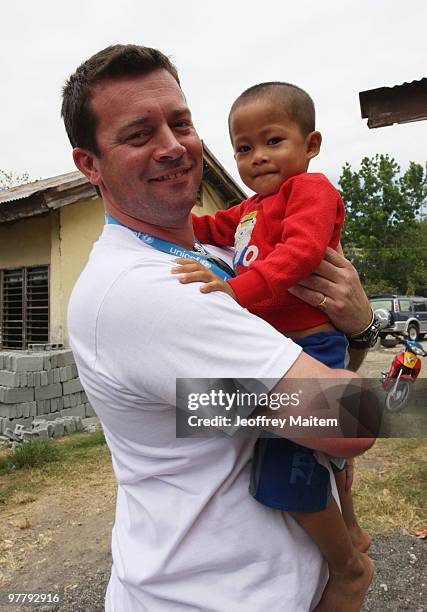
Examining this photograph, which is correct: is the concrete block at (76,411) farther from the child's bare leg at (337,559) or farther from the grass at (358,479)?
the child's bare leg at (337,559)

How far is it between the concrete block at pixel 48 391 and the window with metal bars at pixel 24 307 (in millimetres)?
1192

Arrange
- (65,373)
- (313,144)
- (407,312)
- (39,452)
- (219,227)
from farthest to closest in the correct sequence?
(407,312) < (65,373) < (39,452) < (219,227) < (313,144)

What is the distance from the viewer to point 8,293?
9984 mm

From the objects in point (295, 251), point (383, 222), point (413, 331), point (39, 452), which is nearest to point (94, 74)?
point (295, 251)

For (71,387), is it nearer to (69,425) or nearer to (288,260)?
(69,425)

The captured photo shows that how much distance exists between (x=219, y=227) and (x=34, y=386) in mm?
6930

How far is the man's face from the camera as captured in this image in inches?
57.9

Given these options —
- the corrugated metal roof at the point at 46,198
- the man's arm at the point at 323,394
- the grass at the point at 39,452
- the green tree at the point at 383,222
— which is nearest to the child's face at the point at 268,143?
the man's arm at the point at 323,394

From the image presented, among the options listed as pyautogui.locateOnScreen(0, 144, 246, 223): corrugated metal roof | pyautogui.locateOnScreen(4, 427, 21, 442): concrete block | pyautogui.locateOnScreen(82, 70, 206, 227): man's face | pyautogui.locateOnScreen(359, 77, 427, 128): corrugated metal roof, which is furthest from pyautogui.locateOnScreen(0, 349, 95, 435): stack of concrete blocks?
pyautogui.locateOnScreen(82, 70, 206, 227): man's face

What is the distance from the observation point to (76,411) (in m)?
8.89

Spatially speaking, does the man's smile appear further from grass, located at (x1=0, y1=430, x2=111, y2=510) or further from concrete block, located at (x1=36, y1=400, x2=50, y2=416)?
concrete block, located at (x1=36, y1=400, x2=50, y2=416)

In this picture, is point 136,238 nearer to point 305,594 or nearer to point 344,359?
point 344,359

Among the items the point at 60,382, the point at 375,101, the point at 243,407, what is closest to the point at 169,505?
the point at 243,407

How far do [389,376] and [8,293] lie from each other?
23.4ft
